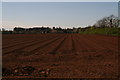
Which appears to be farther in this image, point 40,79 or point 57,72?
point 57,72

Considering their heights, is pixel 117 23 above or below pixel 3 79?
above

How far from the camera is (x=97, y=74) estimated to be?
6.92m

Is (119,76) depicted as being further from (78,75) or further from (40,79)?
(40,79)

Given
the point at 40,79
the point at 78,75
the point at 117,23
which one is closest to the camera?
the point at 40,79

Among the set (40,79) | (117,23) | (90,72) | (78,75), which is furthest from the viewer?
(117,23)

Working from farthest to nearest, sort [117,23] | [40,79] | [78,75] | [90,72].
→ [117,23] < [90,72] < [78,75] < [40,79]

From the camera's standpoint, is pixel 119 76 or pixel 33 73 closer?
pixel 119 76

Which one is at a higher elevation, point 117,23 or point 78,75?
point 117,23

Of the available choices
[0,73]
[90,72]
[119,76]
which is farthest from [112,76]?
[0,73]

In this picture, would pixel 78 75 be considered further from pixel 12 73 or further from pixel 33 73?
pixel 12 73

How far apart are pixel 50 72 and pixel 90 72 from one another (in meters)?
1.80

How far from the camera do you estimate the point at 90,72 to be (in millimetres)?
7242

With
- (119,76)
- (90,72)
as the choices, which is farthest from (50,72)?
(119,76)

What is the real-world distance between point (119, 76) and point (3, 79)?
4.75m
